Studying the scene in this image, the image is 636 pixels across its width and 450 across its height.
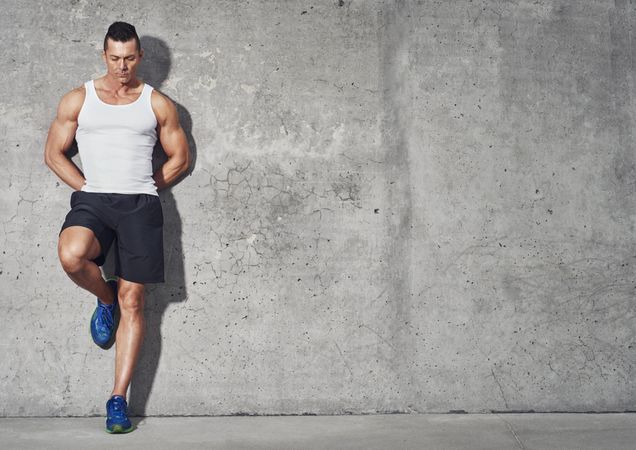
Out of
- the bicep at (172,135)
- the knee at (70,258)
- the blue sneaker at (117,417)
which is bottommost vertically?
the blue sneaker at (117,417)

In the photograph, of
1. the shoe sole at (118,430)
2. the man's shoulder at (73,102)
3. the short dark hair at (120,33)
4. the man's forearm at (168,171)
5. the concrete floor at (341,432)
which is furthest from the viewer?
the man's forearm at (168,171)

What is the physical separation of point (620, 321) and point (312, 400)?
1.66 metres

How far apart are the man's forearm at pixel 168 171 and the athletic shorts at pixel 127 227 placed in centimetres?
13

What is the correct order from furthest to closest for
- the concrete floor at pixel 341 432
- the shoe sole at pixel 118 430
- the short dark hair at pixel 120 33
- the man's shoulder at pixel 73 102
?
the man's shoulder at pixel 73 102
the short dark hair at pixel 120 33
the shoe sole at pixel 118 430
the concrete floor at pixel 341 432

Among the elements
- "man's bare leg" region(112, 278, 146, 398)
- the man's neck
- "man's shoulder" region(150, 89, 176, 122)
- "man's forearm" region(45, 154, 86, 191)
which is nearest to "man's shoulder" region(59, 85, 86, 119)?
the man's neck

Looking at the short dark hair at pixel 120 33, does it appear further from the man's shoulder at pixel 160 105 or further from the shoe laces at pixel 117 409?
the shoe laces at pixel 117 409

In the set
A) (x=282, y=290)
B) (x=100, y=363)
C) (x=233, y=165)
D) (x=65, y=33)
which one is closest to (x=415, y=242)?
(x=282, y=290)

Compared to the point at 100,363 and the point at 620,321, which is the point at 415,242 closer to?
the point at 620,321

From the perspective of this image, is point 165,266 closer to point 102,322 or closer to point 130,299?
point 130,299

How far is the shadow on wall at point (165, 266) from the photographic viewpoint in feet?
12.4

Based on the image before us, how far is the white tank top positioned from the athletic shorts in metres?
0.05

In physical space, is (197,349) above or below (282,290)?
below

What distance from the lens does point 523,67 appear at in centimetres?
406

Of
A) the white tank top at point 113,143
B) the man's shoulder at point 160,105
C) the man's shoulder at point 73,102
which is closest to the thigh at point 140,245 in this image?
the white tank top at point 113,143
